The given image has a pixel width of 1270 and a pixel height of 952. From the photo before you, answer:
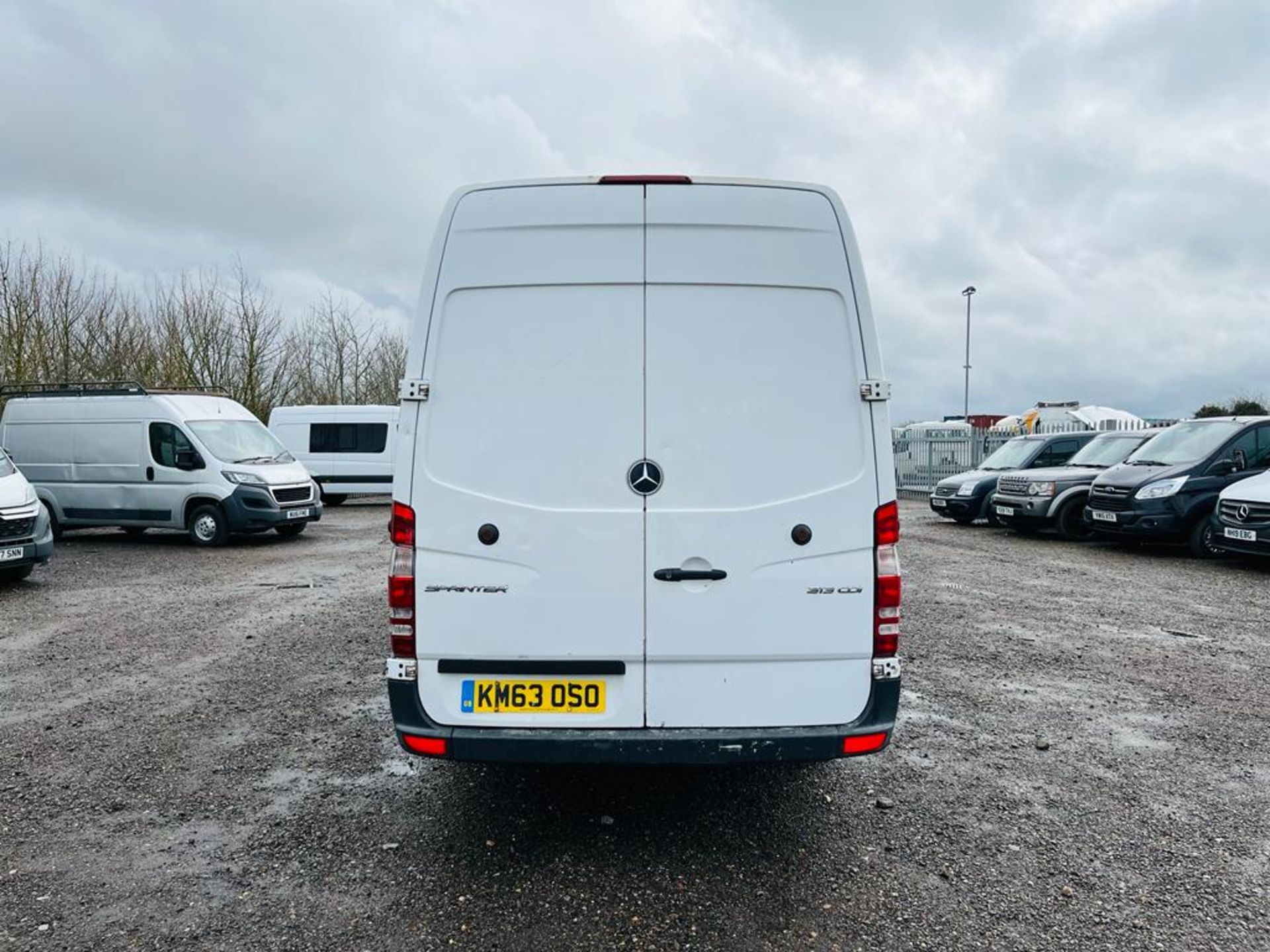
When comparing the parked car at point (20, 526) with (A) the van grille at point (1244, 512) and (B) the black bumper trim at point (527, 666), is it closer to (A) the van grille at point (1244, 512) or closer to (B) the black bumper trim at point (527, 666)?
(B) the black bumper trim at point (527, 666)

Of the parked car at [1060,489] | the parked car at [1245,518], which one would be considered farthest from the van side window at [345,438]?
the parked car at [1245,518]

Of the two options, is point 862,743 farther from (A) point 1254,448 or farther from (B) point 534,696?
(A) point 1254,448

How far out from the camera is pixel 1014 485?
14.6 meters

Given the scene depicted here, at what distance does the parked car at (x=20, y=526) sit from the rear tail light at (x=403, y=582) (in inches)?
320

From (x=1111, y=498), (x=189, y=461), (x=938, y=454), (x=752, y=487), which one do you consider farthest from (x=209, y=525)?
(x=938, y=454)

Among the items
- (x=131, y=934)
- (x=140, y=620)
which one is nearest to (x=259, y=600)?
(x=140, y=620)

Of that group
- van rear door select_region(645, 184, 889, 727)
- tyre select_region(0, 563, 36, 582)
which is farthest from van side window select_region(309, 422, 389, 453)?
van rear door select_region(645, 184, 889, 727)

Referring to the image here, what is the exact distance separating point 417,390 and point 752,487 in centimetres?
128

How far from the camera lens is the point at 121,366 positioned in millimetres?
23438

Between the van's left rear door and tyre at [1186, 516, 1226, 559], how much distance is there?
11.5 metres

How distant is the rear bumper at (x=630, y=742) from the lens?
10.3 feet

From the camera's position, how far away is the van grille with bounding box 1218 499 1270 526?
10242mm

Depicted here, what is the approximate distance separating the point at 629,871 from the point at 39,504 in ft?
31.0

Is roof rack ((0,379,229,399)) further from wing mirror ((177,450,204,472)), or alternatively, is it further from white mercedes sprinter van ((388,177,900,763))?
white mercedes sprinter van ((388,177,900,763))
